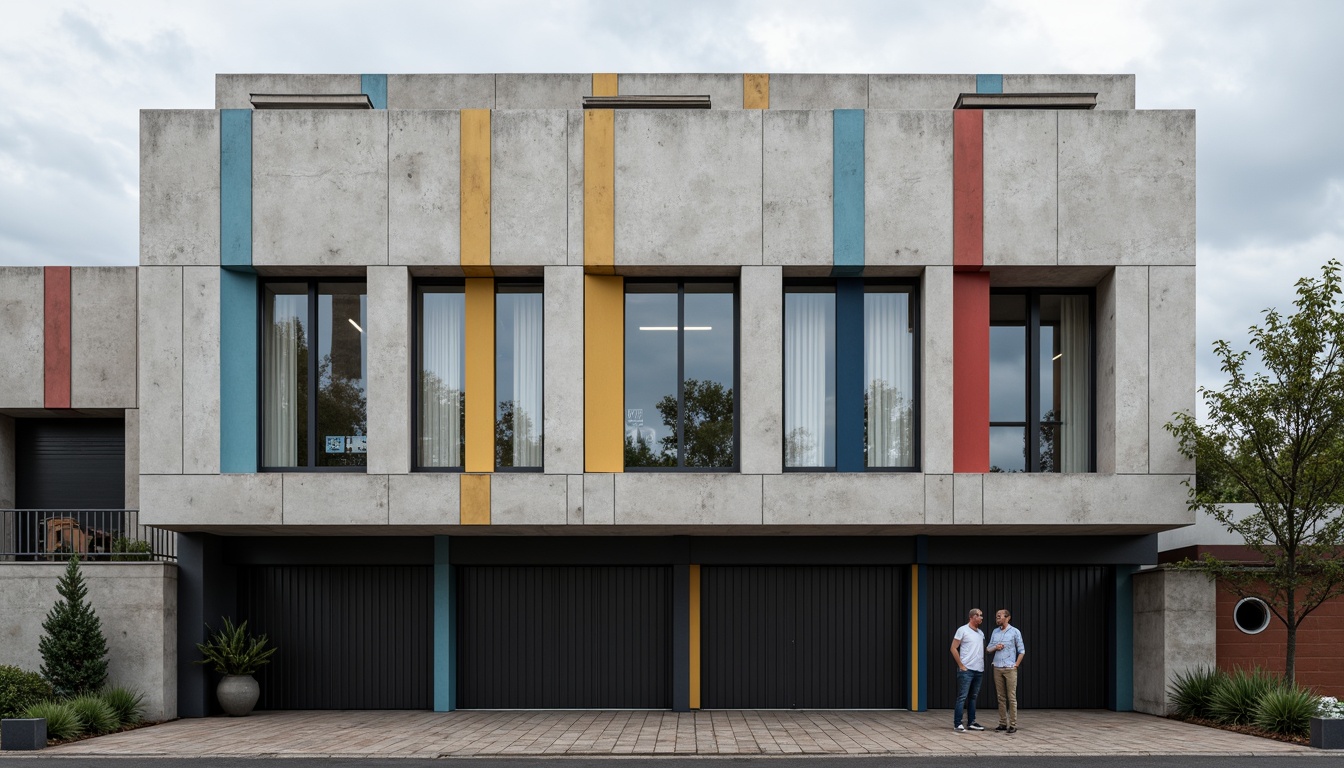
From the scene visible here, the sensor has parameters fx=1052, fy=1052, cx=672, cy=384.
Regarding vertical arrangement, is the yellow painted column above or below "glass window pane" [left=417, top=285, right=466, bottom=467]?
above

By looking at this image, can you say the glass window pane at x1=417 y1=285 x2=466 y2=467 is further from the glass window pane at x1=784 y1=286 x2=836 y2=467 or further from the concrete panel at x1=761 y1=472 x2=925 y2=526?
the glass window pane at x1=784 y1=286 x2=836 y2=467

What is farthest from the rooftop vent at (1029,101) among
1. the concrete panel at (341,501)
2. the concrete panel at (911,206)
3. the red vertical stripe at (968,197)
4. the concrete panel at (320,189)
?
the concrete panel at (341,501)

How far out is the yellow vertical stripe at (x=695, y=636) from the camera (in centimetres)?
1683

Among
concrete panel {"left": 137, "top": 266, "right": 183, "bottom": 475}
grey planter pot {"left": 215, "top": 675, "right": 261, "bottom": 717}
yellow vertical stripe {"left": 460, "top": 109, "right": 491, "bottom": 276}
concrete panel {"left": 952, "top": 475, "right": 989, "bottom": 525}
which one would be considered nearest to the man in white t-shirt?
concrete panel {"left": 952, "top": 475, "right": 989, "bottom": 525}

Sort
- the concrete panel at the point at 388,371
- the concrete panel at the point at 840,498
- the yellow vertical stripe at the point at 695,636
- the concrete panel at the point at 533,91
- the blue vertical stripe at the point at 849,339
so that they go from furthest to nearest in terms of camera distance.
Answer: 1. the concrete panel at the point at 533,91
2. the yellow vertical stripe at the point at 695,636
3. the blue vertical stripe at the point at 849,339
4. the concrete panel at the point at 388,371
5. the concrete panel at the point at 840,498

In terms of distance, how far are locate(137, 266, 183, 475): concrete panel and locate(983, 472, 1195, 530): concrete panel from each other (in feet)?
37.8

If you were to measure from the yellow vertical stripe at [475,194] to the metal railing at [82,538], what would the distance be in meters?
6.86

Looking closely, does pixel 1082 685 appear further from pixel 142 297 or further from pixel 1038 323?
pixel 142 297

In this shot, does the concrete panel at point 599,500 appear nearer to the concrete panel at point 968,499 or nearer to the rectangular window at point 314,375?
the rectangular window at point 314,375

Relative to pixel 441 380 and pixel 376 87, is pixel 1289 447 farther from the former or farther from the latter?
pixel 376 87

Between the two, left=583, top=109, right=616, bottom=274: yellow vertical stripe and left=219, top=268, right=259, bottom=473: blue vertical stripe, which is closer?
left=583, top=109, right=616, bottom=274: yellow vertical stripe

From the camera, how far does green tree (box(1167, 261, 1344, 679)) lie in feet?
46.7

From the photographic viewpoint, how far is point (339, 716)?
53.0 ft

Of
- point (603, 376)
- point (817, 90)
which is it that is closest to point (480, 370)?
point (603, 376)
